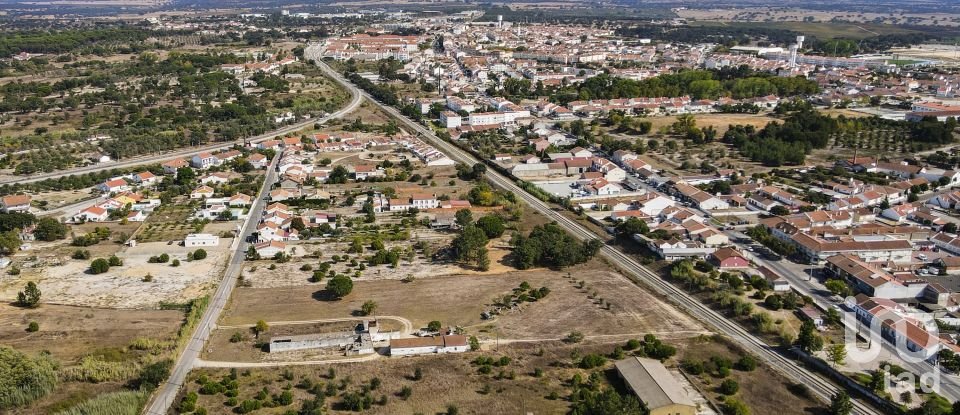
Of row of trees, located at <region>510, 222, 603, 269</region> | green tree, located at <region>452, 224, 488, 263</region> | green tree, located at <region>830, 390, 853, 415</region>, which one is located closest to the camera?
green tree, located at <region>830, 390, 853, 415</region>

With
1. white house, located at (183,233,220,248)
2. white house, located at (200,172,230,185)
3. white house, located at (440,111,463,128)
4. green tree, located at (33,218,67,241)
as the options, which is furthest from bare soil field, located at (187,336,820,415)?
white house, located at (440,111,463,128)

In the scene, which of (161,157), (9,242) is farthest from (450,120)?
(9,242)

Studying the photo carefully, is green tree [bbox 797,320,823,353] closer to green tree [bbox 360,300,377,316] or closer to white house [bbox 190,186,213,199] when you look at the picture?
green tree [bbox 360,300,377,316]

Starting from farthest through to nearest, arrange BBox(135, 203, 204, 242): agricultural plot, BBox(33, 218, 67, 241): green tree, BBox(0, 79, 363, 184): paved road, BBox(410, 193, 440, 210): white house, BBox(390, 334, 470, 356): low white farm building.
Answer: BBox(0, 79, 363, 184): paved road
BBox(410, 193, 440, 210): white house
BBox(135, 203, 204, 242): agricultural plot
BBox(33, 218, 67, 241): green tree
BBox(390, 334, 470, 356): low white farm building

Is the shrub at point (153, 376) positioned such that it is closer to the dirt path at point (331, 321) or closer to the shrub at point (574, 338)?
the dirt path at point (331, 321)

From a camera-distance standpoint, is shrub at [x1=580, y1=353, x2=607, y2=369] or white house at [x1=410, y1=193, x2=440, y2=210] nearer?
shrub at [x1=580, y1=353, x2=607, y2=369]

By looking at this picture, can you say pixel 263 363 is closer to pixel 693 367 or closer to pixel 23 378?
pixel 23 378
